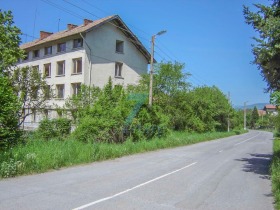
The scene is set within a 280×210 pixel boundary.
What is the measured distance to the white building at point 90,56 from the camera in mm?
36844

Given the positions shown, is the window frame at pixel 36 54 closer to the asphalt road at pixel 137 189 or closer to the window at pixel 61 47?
the window at pixel 61 47

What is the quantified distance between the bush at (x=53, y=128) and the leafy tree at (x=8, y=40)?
6.58 m

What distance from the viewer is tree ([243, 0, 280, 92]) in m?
11.7

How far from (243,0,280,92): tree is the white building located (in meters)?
25.0

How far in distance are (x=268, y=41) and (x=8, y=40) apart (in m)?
9.26

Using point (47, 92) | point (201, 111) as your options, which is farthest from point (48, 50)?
point (47, 92)

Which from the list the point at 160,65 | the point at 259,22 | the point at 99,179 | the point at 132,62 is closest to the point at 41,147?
the point at 99,179

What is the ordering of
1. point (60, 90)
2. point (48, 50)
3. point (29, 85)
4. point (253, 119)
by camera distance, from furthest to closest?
point (253, 119) → point (48, 50) → point (60, 90) → point (29, 85)

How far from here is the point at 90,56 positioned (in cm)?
3688

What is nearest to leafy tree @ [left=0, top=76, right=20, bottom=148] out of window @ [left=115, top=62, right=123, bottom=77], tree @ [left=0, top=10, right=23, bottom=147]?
tree @ [left=0, top=10, right=23, bottom=147]

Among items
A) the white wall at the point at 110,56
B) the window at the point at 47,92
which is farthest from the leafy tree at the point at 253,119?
the window at the point at 47,92

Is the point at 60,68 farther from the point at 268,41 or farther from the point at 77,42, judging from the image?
the point at 268,41

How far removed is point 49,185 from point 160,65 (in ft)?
92.5

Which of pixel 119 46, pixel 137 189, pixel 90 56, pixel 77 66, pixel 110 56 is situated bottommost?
pixel 137 189
